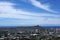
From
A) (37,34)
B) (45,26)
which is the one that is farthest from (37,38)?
(45,26)

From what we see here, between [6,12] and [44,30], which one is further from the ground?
[6,12]

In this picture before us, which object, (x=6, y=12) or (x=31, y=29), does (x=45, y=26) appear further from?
(x=6, y=12)

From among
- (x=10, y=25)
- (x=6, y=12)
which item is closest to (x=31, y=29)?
(x=10, y=25)

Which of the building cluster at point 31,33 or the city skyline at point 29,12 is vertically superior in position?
the city skyline at point 29,12

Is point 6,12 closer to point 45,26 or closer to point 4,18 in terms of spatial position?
point 4,18

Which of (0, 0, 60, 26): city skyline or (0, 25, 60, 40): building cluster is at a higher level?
(0, 0, 60, 26): city skyline

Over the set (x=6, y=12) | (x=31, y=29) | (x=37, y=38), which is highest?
(x=6, y=12)

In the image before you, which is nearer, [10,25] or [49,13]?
[10,25]

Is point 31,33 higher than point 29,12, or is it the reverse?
point 29,12
